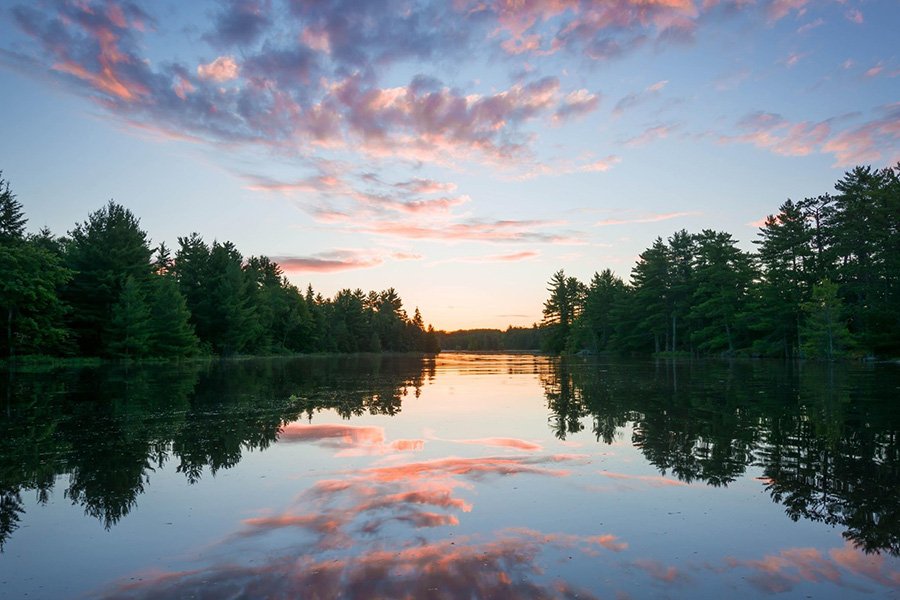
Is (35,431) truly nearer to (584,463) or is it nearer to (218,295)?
(584,463)

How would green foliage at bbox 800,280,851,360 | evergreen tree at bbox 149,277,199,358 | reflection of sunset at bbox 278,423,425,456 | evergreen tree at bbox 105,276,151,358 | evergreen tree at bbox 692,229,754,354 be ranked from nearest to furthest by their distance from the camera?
1. reflection of sunset at bbox 278,423,425,456
2. green foliage at bbox 800,280,851,360
3. evergreen tree at bbox 105,276,151,358
4. evergreen tree at bbox 149,277,199,358
5. evergreen tree at bbox 692,229,754,354

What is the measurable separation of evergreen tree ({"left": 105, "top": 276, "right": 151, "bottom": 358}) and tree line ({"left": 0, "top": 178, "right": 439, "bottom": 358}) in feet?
0.29

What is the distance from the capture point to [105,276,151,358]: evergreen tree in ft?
166

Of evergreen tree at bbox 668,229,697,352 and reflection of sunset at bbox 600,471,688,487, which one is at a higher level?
evergreen tree at bbox 668,229,697,352

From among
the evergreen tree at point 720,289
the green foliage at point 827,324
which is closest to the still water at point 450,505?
the green foliage at point 827,324

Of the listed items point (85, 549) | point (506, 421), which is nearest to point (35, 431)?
point (85, 549)

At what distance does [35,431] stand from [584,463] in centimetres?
1213

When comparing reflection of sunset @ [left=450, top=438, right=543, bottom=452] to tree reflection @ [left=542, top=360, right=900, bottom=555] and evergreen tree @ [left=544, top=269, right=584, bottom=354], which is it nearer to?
tree reflection @ [left=542, top=360, right=900, bottom=555]

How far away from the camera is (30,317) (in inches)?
1794

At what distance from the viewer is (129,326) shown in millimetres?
50781

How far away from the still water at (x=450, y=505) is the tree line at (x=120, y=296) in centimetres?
3653

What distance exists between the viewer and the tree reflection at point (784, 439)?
7.62m

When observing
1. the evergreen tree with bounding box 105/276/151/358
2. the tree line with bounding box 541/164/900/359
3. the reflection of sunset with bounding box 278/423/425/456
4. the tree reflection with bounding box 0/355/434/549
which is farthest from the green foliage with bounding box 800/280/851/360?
the evergreen tree with bounding box 105/276/151/358

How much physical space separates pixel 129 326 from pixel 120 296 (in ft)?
9.41
